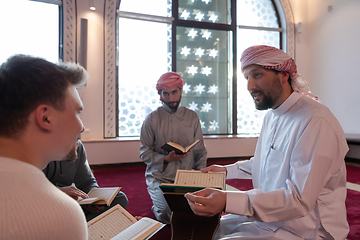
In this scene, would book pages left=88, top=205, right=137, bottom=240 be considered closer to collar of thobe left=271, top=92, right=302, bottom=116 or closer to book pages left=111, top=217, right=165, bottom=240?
book pages left=111, top=217, right=165, bottom=240

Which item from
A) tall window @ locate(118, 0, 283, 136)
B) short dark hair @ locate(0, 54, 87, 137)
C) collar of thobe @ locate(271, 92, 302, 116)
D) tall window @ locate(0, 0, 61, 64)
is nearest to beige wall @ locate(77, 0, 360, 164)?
tall window @ locate(118, 0, 283, 136)

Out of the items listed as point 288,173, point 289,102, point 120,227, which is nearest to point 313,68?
point 289,102

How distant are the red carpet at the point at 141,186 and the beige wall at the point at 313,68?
34 centimetres

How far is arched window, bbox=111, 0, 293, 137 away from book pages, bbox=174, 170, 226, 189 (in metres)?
3.82

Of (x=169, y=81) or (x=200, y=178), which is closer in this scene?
(x=200, y=178)

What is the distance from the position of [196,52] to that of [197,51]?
4cm

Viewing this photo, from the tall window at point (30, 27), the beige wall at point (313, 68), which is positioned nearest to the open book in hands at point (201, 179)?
the beige wall at point (313, 68)

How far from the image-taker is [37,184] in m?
0.51

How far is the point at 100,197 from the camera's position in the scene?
4.66 feet

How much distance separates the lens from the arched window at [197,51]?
17.1ft

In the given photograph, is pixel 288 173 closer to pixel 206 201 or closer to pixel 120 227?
pixel 206 201

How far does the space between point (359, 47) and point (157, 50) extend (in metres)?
4.07

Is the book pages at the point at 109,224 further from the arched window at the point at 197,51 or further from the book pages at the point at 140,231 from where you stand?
the arched window at the point at 197,51

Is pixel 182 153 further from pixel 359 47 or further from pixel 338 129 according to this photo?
pixel 359 47
